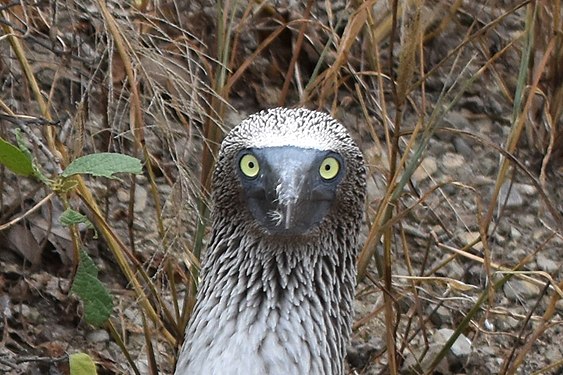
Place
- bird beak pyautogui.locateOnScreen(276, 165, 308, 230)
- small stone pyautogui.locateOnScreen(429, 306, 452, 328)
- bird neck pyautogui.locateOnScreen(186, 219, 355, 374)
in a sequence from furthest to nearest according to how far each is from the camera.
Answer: small stone pyautogui.locateOnScreen(429, 306, 452, 328)
bird neck pyautogui.locateOnScreen(186, 219, 355, 374)
bird beak pyautogui.locateOnScreen(276, 165, 308, 230)

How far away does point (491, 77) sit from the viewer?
8.02m

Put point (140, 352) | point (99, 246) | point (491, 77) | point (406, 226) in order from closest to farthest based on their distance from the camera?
1. point (140, 352)
2. point (99, 246)
3. point (406, 226)
4. point (491, 77)

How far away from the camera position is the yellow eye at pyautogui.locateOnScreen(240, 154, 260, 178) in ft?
13.4

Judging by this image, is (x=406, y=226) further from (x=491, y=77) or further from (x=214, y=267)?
(x=214, y=267)

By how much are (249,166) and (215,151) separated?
1.08 meters

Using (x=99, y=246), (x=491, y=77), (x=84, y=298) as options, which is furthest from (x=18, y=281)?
(x=491, y=77)

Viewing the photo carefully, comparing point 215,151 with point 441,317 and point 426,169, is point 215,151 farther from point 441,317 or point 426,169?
point 426,169

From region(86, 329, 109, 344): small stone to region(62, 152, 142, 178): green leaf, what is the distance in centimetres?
191

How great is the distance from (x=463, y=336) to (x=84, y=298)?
245 centimetres

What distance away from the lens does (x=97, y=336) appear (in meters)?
5.87

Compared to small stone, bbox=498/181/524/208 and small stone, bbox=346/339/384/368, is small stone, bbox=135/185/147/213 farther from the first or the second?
small stone, bbox=498/181/524/208

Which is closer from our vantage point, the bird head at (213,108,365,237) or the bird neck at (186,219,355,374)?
the bird head at (213,108,365,237)

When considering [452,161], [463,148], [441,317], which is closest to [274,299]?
[441,317]

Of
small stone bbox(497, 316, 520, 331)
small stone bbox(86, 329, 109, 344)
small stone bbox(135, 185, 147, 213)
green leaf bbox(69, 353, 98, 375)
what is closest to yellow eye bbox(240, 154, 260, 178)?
green leaf bbox(69, 353, 98, 375)
